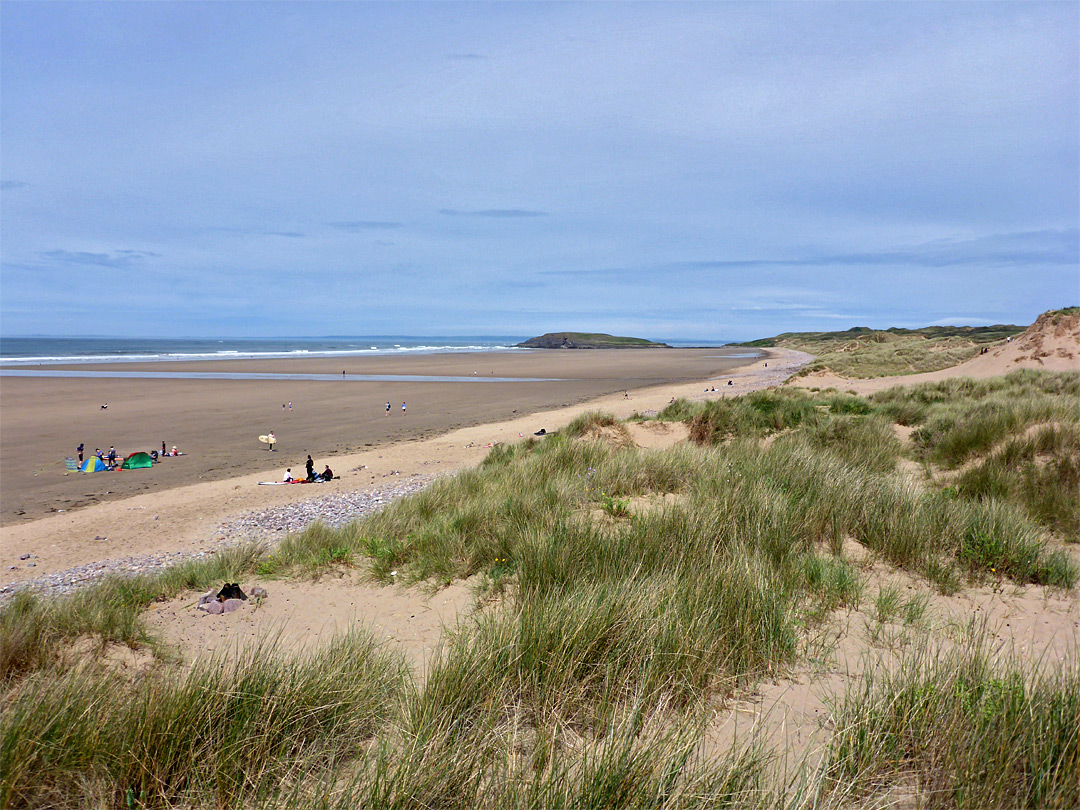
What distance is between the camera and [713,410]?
44.6 feet

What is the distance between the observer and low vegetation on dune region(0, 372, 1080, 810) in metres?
2.19

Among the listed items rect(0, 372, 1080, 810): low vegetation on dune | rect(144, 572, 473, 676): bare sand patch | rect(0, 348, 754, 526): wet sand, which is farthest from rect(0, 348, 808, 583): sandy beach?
rect(0, 372, 1080, 810): low vegetation on dune

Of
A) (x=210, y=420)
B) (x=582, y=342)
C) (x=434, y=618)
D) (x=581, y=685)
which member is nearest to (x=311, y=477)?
(x=434, y=618)

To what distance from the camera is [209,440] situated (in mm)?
17125

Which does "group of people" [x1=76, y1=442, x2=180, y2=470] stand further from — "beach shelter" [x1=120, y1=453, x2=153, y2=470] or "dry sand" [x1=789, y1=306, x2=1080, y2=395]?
"dry sand" [x1=789, y1=306, x2=1080, y2=395]

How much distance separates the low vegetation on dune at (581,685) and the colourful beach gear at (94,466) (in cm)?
1042

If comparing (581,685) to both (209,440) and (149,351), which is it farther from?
(149,351)

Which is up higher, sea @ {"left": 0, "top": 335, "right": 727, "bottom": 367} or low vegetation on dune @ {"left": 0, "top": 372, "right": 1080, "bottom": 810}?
sea @ {"left": 0, "top": 335, "right": 727, "bottom": 367}

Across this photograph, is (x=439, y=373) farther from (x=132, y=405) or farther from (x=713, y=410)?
(x=713, y=410)

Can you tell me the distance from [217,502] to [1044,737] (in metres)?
12.0

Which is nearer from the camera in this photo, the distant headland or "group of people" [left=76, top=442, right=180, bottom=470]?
"group of people" [left=76, top=442, right=180, bottom=470]

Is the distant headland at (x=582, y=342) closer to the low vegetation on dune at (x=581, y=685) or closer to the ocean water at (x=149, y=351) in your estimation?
the ocean water at (x=149, y=351)

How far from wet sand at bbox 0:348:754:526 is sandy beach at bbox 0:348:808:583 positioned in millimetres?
58

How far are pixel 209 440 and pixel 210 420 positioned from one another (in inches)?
156
